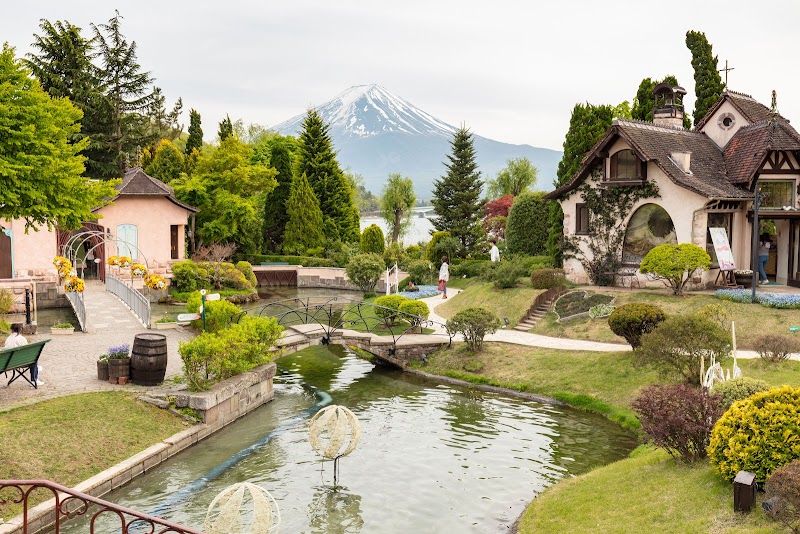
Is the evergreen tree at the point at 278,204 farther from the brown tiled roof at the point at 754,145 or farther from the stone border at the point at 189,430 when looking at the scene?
the stone border at the point at 189,430

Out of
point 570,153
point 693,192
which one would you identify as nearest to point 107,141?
point 570,153

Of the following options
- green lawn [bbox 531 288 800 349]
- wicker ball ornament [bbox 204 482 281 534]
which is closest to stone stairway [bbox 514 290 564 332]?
green lawn [bbox 531 288 800 349]

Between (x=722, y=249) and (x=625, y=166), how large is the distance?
16.9ft

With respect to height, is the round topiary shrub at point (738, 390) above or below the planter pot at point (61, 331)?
above

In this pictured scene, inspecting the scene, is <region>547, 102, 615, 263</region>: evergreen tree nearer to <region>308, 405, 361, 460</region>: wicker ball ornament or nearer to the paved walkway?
the paved walkway

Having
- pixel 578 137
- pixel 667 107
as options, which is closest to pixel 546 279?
pixel 578 137

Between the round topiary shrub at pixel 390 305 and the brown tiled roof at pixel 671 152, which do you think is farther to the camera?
the brown tiled roof at pixel 671 152

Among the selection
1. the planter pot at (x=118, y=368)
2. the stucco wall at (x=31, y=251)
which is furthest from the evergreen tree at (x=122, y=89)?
the planter pot at (x=118, y=368)

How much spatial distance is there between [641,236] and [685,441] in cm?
1978

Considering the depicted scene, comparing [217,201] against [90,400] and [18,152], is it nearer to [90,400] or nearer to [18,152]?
[18,152]

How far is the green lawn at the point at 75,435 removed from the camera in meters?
13.9

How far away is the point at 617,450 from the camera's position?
59.6 ft

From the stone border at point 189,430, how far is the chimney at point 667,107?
22.9 m

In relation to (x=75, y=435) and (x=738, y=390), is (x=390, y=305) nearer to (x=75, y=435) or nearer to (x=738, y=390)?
(x=75, y=435)
